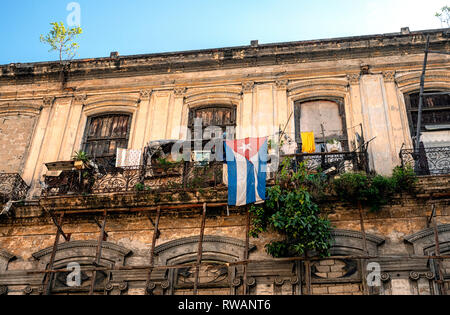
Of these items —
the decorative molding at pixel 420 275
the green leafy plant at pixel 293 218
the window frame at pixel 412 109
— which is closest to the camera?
the decorative molding at pixel 420 275

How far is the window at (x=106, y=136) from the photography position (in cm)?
1312

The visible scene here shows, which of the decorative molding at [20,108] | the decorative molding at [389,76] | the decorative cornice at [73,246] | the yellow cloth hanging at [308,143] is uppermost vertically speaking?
the decorative molding at [389,76]

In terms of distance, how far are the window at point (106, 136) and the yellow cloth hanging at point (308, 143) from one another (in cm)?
426

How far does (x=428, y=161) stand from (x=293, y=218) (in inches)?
137

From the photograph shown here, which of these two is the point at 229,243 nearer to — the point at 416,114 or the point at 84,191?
the point at 84,191

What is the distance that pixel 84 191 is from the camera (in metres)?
11.9

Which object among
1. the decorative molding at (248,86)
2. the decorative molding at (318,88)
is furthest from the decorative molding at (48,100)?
the decorative molding at (318,88)

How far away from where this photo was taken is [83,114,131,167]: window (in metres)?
13.1

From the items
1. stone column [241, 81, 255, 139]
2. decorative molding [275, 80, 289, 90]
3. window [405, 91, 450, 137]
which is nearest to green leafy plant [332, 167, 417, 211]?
window [405, 91, 450, 137]

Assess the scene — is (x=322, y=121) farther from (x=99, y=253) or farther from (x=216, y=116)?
(x=99, y=253)

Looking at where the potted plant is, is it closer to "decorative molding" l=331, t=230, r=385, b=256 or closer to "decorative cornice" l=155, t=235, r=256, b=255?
"decorative cornice" l=155, t=235, r=256, b=255

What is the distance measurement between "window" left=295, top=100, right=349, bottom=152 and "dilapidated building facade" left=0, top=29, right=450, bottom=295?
0.12 ft

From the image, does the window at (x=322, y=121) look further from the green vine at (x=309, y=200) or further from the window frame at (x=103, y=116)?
the window frame at (x=103, y=116)

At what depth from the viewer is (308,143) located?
476 inches
